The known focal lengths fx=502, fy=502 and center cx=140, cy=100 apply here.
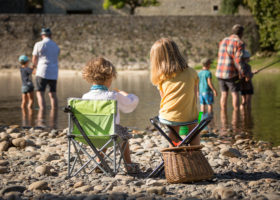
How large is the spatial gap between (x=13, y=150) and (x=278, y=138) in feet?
11.3

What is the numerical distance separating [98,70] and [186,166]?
121 centimetres

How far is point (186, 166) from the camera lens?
4.11 m

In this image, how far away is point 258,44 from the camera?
120 ft

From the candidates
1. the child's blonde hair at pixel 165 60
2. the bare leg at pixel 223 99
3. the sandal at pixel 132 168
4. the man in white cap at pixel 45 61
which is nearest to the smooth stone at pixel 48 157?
the sandal at pixel 132 168

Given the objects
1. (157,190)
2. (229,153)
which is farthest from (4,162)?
(229,153)

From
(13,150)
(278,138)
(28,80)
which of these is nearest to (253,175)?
(278,138)

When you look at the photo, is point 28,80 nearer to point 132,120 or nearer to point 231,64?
point 132,120

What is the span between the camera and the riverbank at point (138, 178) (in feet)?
12.5

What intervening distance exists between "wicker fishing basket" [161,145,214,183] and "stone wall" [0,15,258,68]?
1190 inches

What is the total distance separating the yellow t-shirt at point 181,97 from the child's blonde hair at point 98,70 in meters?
0.55

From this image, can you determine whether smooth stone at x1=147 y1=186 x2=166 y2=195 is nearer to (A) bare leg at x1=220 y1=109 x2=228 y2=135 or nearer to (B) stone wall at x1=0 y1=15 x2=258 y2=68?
(A) bare leg at x1=220 y1=109 x2=228 y2=135

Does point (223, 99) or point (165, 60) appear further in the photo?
point (223, 99)

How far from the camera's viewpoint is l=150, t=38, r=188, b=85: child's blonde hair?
4.36 metres

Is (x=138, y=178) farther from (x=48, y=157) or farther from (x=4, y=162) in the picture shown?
(x=4, y=162)
